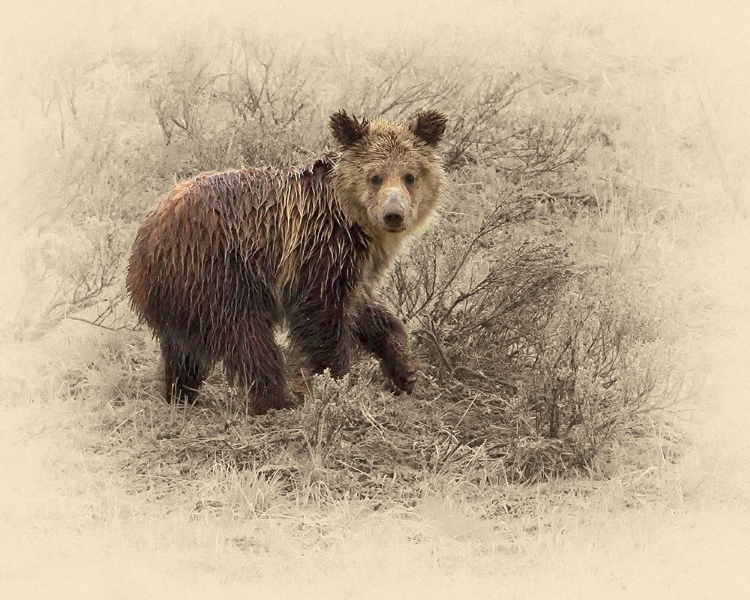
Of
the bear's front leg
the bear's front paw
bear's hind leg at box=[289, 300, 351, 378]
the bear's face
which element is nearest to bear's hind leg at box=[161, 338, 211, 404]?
bear's hind leg at box=[289, 300, 351, 378]

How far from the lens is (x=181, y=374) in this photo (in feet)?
24.7

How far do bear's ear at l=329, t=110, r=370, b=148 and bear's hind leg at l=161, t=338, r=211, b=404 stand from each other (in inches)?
67.3

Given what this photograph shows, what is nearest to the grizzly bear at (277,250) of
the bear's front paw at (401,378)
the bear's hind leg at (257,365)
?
the bear's hind leg at (257,365)

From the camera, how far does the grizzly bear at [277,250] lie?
7.00 metres

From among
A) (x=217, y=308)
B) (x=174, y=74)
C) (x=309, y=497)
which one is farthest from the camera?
(x=174, y=74)

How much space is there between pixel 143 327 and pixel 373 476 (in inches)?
118

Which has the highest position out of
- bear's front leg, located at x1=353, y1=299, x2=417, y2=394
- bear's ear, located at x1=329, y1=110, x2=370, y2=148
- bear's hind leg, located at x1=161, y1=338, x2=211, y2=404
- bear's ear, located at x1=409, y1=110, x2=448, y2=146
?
bear's ear, located at x1=409, y1=110, x2=448, y2=146

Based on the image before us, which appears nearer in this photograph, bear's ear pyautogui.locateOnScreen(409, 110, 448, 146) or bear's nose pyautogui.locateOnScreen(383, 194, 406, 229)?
bear's nose pyautogui.locateOnScreen(383, 194, 406, 229)

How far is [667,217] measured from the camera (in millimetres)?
10867

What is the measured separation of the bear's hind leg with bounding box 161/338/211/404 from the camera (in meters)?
7.39

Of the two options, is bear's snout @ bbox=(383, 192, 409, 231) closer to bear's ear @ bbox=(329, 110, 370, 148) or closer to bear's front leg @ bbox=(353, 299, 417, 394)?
bear's ear @ bbox=(329, 110, 370, 148)

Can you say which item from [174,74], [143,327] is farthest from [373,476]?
[174,74]

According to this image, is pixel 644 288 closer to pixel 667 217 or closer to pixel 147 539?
pixel 667 217

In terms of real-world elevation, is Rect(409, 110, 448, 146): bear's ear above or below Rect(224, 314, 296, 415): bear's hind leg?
above
